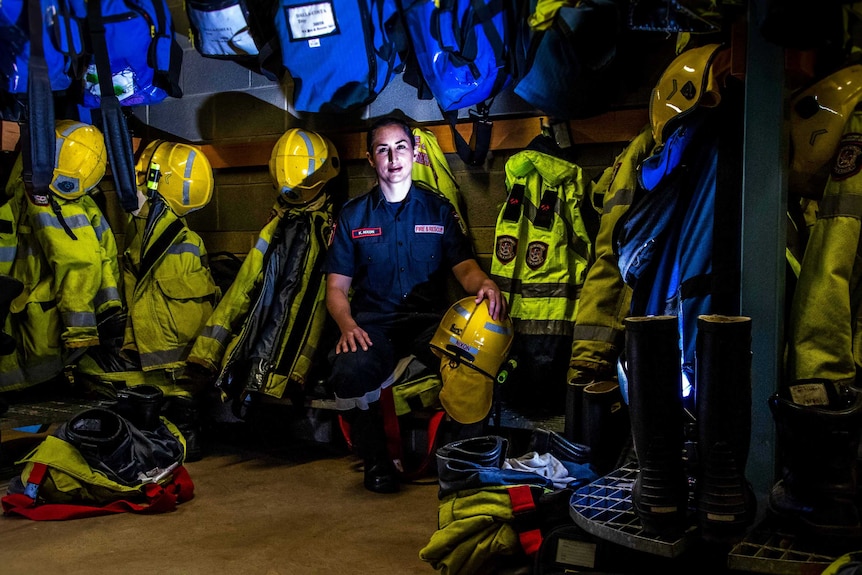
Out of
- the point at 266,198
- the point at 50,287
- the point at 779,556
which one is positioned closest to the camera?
the point at 779,556

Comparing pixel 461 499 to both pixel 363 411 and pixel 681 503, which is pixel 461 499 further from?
pixel 363 411

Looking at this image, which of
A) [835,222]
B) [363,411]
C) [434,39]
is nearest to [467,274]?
[363,411]

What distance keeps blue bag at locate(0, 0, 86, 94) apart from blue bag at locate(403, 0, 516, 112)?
1554mm

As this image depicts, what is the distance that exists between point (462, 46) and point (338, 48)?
1.73ft

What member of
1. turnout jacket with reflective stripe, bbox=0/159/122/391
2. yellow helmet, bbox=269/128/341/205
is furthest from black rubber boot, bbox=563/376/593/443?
turnout jacket with reflective stripe, bbox=0/159/122/391

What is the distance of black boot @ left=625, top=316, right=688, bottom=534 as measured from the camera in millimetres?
1676

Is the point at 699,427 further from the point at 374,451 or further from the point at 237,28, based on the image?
the point at 237,28

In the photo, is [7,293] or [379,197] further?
[379,197]

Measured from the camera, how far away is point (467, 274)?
341 cm

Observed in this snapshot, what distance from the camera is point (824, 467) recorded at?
5.27 feet

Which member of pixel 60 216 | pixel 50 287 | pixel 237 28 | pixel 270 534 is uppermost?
pixel 237 28

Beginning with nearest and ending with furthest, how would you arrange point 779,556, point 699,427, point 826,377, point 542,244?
point 779,556 < point 699,427 < point 826,377 < point 542,244

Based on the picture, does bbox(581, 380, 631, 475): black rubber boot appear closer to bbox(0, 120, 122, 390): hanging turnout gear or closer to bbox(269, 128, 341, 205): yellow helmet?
bbox(269, 128, 341, 205): yellow helmet

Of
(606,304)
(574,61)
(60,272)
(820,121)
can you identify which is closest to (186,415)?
(60,272)
